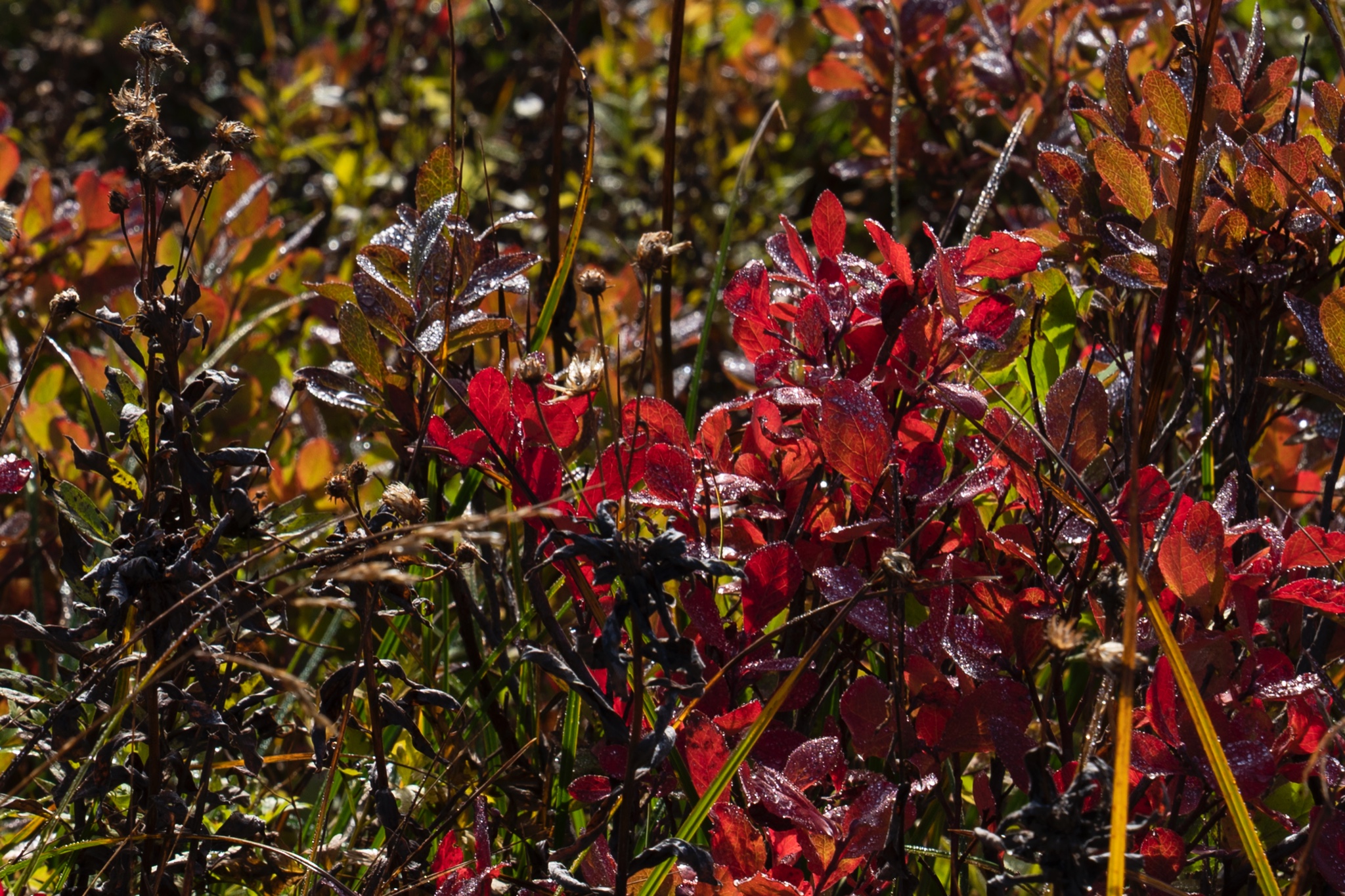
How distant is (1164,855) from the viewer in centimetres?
109

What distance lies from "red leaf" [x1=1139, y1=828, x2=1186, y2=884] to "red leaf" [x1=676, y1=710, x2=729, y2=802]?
1.21 feet

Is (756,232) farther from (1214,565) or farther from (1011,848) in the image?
(1011,848)

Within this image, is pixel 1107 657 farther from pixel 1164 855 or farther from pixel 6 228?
pixel 6 228

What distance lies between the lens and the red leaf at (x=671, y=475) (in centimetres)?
121

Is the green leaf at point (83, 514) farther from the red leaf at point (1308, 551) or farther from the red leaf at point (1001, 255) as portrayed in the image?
the red leaf at point (1308, 551)

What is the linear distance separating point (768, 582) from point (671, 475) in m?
0.14

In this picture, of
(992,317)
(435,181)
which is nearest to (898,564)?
(992,317)

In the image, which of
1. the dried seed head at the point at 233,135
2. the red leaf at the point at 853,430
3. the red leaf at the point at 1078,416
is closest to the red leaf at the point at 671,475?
the red leaf at the point at 853,430

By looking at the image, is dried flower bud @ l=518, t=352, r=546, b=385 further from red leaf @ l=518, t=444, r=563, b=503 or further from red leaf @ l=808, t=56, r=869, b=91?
red leaf @ l=808, t=56, r=869, b=91

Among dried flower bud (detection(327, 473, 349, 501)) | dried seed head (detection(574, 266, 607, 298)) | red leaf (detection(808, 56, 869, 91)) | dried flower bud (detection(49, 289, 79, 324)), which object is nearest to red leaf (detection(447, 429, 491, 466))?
dried flower bud (detection(327, 473, 349, 501))

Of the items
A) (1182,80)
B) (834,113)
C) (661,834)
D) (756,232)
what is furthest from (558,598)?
(834,113)

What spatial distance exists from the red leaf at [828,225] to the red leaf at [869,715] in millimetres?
450

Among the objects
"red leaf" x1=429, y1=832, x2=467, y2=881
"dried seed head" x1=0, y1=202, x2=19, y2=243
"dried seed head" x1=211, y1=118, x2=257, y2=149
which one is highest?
"dried seed head" x1=211, y1=118, x2=257, y2=149

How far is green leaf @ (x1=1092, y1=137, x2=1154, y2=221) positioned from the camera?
126 cm
